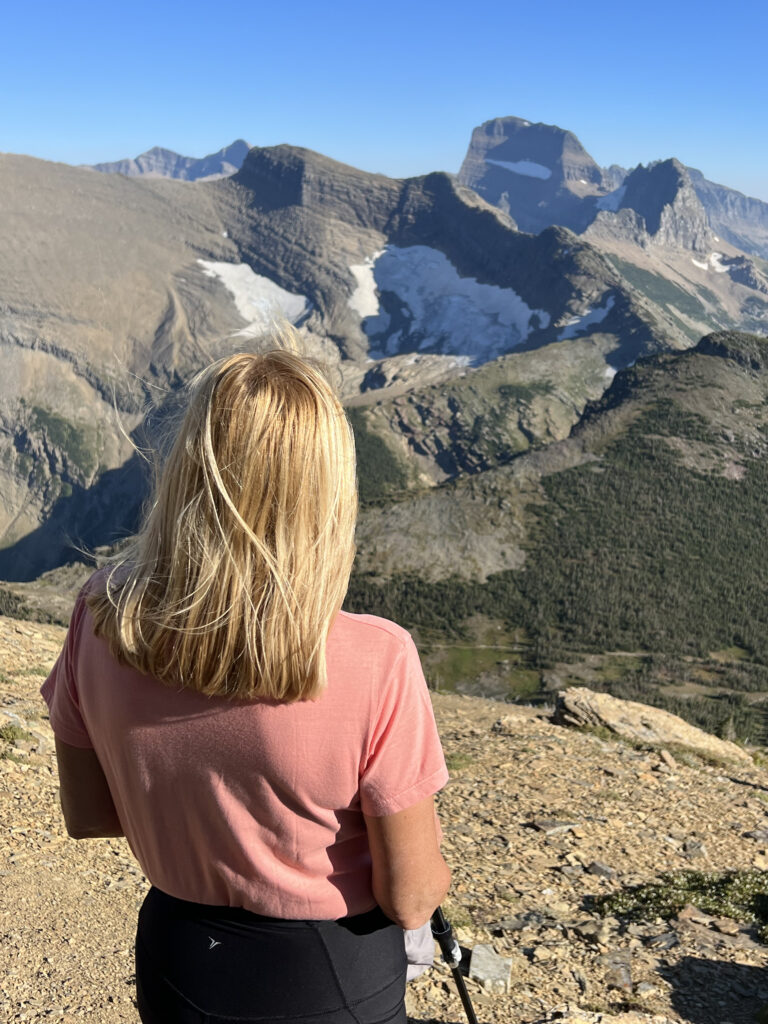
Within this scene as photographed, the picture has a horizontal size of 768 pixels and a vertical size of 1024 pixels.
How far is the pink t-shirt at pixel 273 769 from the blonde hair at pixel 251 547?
125 millimetres

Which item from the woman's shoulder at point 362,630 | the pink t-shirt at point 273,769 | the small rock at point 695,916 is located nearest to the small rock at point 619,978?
the small rock at point 695,916

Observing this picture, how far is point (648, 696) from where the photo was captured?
9975cm

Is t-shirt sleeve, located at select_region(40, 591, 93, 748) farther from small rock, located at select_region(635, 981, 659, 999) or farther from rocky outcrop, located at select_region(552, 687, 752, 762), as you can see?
rocky outcrop, located at select_region(552, 687, 752, 762)

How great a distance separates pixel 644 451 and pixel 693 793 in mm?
141397

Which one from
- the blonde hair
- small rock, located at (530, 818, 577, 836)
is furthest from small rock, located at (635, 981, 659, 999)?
the blonde hair

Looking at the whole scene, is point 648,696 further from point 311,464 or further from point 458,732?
point 311,464

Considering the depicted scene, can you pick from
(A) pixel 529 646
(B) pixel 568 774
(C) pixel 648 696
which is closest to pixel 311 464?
(B) pixel 568 774

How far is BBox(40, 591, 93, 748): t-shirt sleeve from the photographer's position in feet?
11.1

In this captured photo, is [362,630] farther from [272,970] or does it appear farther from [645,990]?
[645,990]

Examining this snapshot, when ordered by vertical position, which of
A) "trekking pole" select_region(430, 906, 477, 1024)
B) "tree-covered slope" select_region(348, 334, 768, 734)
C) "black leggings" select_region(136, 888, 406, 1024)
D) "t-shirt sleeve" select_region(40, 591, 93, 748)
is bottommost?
"tree-covered slope" select_region(348, 334, 768, 734)


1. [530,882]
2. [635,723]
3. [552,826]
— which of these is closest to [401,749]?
[530,882]

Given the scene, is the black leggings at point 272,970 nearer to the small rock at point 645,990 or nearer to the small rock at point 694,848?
the small rock at point 645,990

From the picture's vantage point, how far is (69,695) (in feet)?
11.1

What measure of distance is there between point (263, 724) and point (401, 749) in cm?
49
